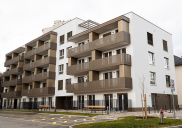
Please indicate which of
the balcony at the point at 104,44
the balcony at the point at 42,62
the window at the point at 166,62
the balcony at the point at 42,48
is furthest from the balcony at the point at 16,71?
the window at the point at 166,62

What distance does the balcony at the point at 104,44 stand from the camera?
1013 inches

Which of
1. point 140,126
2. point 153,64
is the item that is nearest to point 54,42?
point 153,64

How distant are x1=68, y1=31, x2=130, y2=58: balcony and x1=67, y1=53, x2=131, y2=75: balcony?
6.02ft

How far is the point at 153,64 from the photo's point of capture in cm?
2923

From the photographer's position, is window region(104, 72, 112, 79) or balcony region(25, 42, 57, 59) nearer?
window region(104, 72, 112, 79)

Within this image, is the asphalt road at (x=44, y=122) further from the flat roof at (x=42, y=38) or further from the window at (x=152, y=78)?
the flat roof at (x=42, y=38)

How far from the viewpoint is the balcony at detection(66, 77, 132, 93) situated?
24.5m

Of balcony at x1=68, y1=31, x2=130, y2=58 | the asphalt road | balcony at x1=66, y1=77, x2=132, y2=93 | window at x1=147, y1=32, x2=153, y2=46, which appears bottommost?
the asphalt road

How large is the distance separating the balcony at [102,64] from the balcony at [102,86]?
196 cm

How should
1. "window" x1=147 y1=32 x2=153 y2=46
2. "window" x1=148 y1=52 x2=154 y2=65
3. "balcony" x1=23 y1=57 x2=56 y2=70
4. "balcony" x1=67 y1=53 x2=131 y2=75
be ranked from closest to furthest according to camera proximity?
"balcony" x1=67 y1=53 x2=131 y2=75, "window" x1=148 y1=52 x2=154 y2=65, "window" x1=147 y1=32 x2=153 y2=46, "balcony" x1=23 y1=57 x2=56 y2=70

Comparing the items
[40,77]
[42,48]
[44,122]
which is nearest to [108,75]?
[44,122]

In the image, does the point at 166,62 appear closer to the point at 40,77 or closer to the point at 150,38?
the point at 150,38

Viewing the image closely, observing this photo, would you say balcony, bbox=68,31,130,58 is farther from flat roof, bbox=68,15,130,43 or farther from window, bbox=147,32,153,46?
window, bbox=147,32,153,46

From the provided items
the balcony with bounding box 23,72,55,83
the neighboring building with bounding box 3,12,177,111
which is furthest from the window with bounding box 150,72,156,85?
the balcony with bounding box 23,72,55,83
